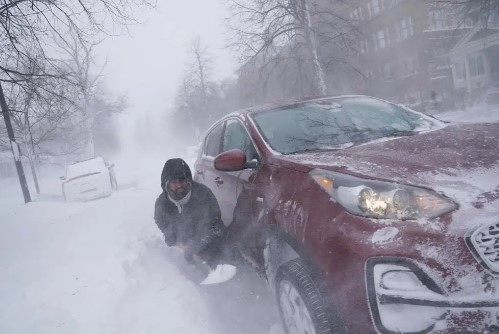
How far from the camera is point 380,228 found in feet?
5.78

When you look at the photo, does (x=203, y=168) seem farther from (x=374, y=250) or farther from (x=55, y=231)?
(x=55, y=231)

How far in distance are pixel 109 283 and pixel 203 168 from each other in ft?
5.54

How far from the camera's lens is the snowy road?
124 inches

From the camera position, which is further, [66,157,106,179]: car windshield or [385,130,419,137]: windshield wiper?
[66,157,106,179]: car windshield

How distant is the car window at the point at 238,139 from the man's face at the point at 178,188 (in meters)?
0.59

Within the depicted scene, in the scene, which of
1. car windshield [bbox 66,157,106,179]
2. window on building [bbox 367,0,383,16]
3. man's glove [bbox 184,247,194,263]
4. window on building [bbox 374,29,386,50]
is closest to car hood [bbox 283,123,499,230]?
man's glove [bbox 184,247,194,263]

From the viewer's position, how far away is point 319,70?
1764cm

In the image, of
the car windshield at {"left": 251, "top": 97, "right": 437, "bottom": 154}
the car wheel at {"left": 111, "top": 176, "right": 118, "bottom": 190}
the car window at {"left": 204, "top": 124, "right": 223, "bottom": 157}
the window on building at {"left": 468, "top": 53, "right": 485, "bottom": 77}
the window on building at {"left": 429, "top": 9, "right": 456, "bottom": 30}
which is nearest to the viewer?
the car windshield at {"left": 251, "top": 97, "right": 437, "bottom": 154}

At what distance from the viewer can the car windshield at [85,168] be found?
495 inches

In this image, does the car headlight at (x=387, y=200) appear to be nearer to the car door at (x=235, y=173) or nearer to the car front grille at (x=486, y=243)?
the car front grille at (x=486, y=243)

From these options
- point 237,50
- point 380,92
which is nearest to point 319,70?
point 237,50

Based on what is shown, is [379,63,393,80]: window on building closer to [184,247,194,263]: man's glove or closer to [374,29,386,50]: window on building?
[374,29,386,50]: window on building

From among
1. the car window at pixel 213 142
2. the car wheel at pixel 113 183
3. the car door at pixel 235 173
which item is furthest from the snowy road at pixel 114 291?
the car wheel at pixel 113 183

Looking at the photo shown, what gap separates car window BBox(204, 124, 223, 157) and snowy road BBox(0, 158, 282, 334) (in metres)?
1.39
